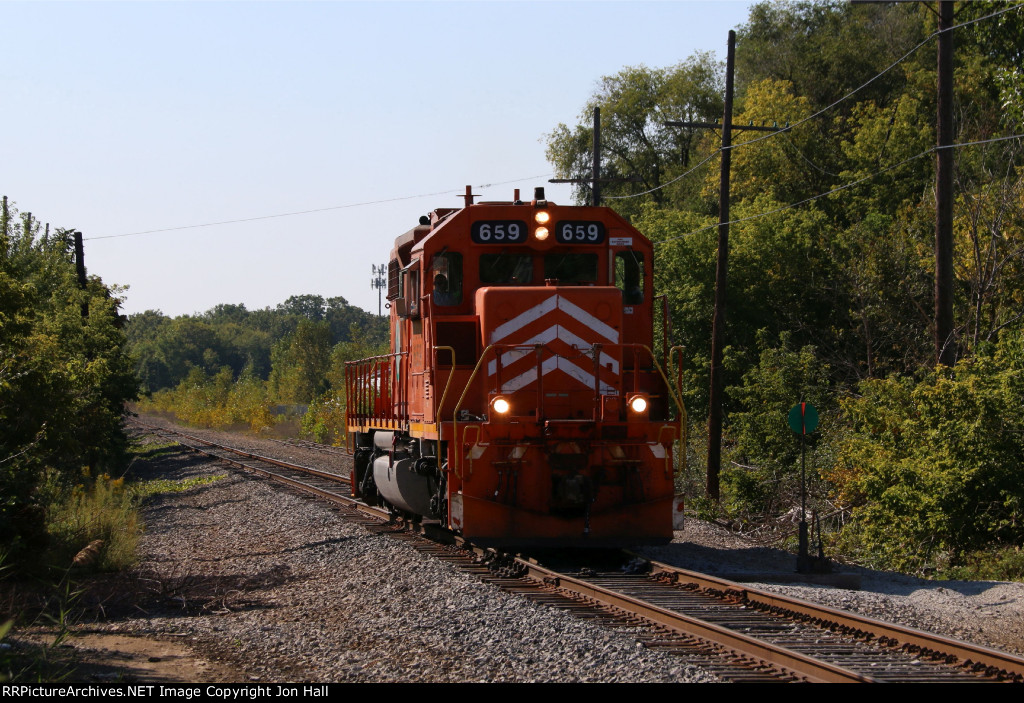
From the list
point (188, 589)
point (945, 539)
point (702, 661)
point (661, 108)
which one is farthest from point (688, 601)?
point (661, 108)

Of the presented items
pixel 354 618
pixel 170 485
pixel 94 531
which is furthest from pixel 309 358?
pixel 354 618

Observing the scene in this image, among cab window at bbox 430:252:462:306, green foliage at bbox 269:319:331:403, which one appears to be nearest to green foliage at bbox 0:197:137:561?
cab window at bbox 430:252:462:306

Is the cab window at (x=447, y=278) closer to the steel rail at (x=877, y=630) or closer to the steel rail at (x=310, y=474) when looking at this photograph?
the steel rail at (x=877, y=630)

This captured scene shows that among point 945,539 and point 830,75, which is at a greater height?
point 830,75

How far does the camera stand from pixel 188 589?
10445 mm

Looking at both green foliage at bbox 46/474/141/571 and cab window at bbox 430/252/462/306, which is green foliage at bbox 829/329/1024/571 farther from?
green foliage at bbox 46/474/141/571

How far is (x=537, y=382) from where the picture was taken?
34.4 ft

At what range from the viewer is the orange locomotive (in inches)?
411

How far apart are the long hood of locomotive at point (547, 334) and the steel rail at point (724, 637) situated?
2076mm

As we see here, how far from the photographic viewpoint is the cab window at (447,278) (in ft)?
37.5

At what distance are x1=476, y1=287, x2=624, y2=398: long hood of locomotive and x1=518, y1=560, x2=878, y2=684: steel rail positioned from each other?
208cm

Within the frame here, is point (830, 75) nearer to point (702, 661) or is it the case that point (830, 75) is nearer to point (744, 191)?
point (744, 191)

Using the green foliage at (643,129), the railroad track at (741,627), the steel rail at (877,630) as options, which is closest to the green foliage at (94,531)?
the railroad track at (741,627)

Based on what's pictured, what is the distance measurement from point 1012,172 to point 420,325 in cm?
2252
